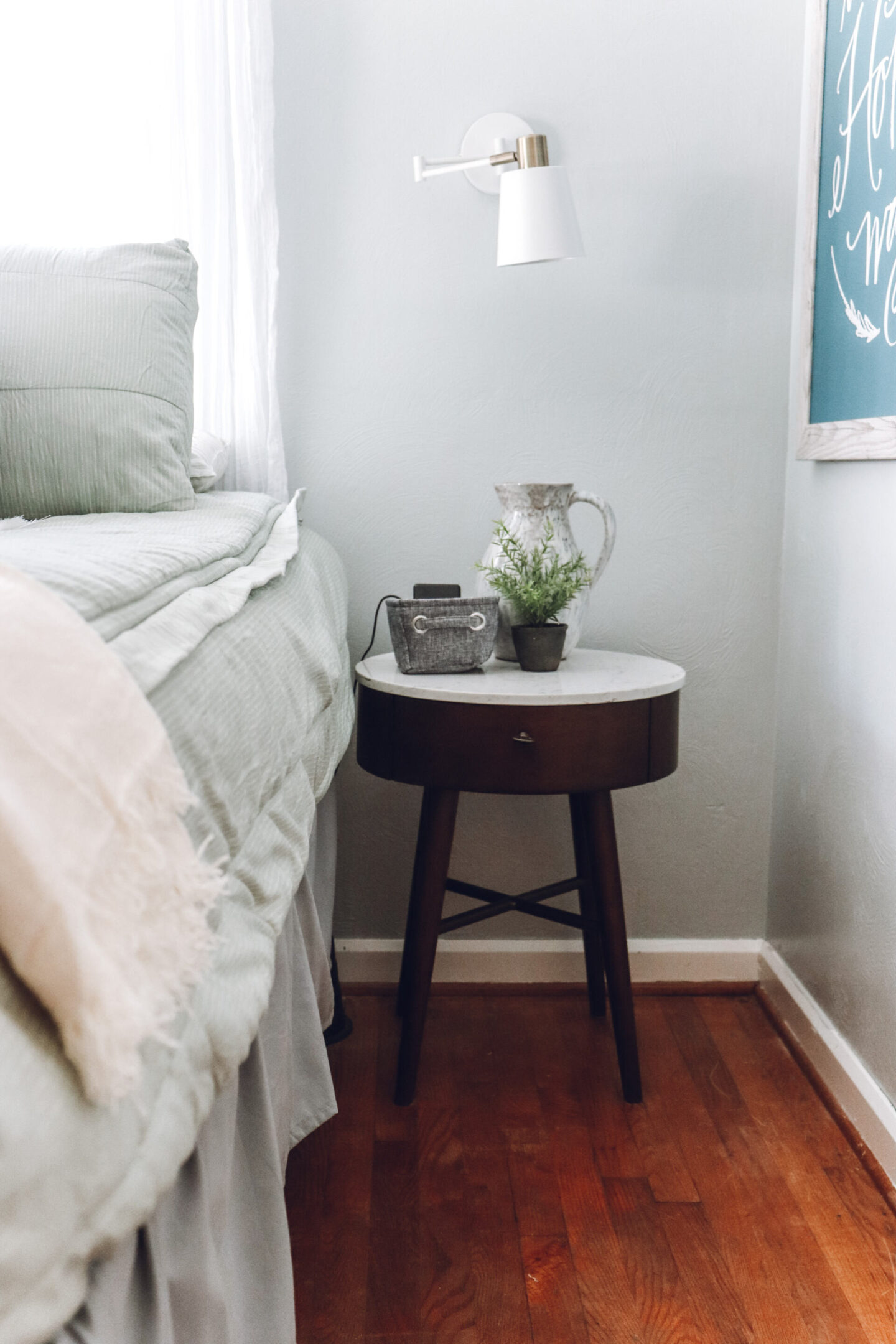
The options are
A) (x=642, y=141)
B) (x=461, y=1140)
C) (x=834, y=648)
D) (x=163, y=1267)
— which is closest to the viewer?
(x=163, y=1267)

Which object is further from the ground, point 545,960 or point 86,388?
point 86,388

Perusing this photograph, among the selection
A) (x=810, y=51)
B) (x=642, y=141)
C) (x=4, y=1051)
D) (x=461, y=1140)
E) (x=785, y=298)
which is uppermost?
(x=810, y=51)

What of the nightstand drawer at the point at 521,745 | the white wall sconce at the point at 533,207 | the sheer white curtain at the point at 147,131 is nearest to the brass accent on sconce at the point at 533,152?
the white wall sconce at the point at 533,207

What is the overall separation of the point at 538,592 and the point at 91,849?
1.03 metres

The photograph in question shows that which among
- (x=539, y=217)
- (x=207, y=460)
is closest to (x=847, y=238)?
(x=539, y=217)

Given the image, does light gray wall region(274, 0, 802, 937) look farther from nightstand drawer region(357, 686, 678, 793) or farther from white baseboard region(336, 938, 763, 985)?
nightstand drawer region(357, 686, 678, 793)

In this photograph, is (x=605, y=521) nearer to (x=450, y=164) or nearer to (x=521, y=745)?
(x=521, y=745)

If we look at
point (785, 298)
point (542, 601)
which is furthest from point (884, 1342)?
point (785, 298)

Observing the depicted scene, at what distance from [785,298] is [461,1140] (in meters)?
1.35

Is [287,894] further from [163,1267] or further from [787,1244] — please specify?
[787,1244]

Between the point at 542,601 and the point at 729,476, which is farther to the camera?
the point at 729,476

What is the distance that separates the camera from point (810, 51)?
1.61 meters

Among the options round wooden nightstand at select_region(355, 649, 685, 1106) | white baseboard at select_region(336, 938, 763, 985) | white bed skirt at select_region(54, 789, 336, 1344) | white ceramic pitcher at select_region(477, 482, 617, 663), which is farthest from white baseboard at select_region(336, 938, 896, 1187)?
white ceramic pitcher at select_region(477, 482, 617, 663)

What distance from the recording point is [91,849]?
475mm
